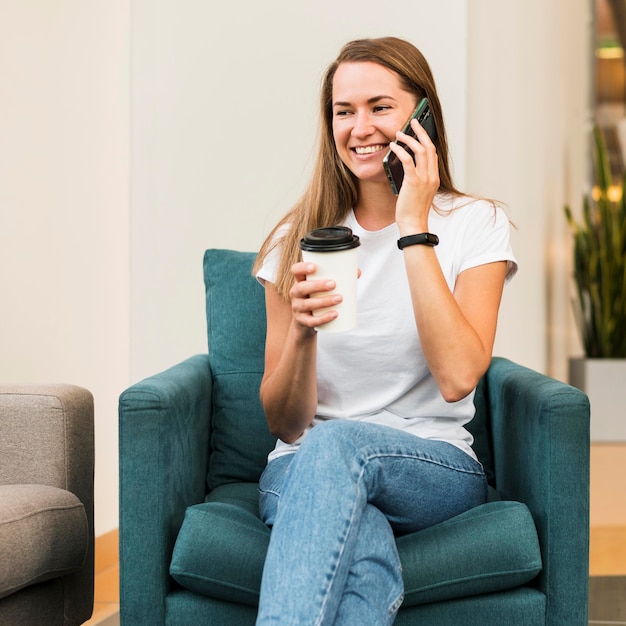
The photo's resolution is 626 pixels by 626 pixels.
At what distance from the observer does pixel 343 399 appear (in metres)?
1.68

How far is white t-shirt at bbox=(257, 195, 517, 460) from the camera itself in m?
1.65

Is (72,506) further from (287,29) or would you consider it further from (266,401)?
(287,29)

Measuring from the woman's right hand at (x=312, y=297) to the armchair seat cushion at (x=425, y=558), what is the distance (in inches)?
15.1

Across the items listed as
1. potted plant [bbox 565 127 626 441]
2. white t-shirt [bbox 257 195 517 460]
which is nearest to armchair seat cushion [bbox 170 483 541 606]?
white t-shirt [bbox 257 195 517 460]

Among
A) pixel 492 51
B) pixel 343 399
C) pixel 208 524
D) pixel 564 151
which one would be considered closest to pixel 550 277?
pixel 564 151

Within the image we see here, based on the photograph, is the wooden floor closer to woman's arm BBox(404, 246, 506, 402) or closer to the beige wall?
the beige wall

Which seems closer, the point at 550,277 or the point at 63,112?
the point at 63,112

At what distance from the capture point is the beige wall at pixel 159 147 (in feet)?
8.50

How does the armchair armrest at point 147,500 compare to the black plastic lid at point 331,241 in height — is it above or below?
below

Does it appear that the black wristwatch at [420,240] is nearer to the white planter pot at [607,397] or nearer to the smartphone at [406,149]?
the smartphone at [406,149]

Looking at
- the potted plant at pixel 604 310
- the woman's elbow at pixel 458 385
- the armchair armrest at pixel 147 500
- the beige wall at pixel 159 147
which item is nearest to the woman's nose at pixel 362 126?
the woman's elbow at pixel 458 385

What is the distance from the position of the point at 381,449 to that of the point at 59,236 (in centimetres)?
152

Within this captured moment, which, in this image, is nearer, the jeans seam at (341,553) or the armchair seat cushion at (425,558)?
the jeans seam at (341,553)

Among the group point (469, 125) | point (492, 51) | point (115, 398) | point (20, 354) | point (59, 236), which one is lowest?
point (115, 398)
